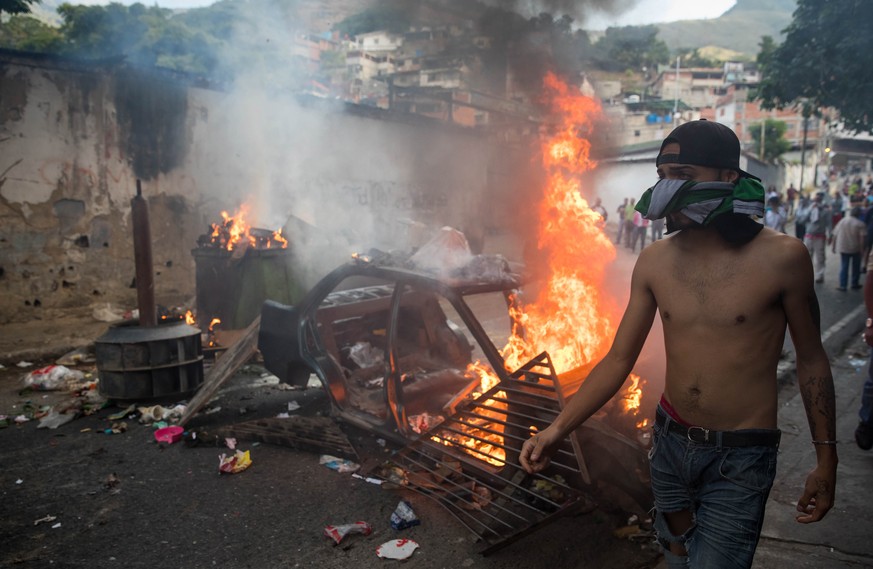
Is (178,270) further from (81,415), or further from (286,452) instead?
(286,452)

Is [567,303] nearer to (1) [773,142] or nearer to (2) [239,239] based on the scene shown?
(2) [239,239]

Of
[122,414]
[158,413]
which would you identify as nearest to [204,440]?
[158,413]

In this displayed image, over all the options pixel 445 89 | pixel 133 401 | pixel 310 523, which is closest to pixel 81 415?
pixel 133 401

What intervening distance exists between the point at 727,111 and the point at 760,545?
63732 mm

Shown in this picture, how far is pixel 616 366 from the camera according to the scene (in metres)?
2.21

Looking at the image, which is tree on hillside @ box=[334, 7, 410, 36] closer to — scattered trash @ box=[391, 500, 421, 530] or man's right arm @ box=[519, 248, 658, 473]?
scattered trash @ box=[391, 500, 421, 530]

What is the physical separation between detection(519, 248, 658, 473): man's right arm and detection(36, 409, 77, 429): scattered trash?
525cm

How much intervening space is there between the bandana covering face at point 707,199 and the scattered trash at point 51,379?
729cm

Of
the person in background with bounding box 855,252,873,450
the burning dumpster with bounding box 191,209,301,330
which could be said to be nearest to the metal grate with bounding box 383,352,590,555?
the person in background with bounding box 855,252,873,450

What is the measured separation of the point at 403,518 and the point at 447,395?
5.04 feet

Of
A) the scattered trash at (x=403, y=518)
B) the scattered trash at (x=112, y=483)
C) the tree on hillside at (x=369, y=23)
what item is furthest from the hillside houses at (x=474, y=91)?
the scattered trash at (x=112, y=483)

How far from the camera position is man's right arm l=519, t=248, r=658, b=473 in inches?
86.2

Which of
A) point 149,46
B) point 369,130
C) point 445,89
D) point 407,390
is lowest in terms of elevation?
point 407,390

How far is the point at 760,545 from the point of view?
3.31m
